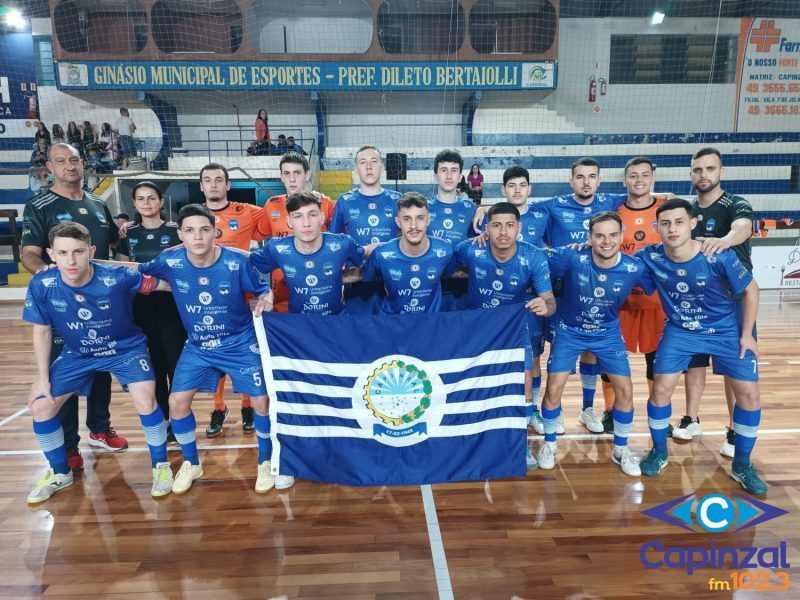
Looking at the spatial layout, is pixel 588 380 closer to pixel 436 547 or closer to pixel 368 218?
pixel 436 547

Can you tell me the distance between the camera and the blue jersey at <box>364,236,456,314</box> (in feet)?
12.4

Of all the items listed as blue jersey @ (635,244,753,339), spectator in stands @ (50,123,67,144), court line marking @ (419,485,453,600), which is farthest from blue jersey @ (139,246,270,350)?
spectator in stands @ (50,123,67,144)

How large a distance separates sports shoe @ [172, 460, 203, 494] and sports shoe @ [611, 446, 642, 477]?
3.05 meters

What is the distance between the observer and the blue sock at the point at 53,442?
139 inches

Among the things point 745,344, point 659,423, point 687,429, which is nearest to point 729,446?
point 687,429

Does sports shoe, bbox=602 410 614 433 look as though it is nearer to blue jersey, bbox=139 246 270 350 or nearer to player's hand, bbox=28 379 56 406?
blue jersey, bbox=139 246 270 350

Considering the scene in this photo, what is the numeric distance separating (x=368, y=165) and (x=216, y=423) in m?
2.62

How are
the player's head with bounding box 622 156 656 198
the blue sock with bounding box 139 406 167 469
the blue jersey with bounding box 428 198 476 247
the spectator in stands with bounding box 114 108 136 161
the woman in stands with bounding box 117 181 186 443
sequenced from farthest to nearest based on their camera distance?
1. the spectator in stands with bounding box 114 108 136 161
2. the blue jersey with bounding box 428 198 476 247
3. the player's head with bounding box 622 156 656 198
4. the woman in stands with bounding box 117 181 186 443
5. the blue sock with bounding box 139 406 167 469

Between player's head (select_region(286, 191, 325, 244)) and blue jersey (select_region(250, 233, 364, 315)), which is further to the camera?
blue jersey (select_region(250, 233, 364, 315))

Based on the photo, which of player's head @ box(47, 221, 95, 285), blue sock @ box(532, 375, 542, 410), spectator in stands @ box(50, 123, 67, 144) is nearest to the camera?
player's head @ box(47, 221, 95, 285)

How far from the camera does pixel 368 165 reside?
14.1 ft

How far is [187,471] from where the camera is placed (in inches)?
144

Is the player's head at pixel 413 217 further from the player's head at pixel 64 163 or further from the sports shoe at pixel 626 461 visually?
the player's head at pixel 64 163

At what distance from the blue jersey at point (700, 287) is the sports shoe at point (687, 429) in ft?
3.45
